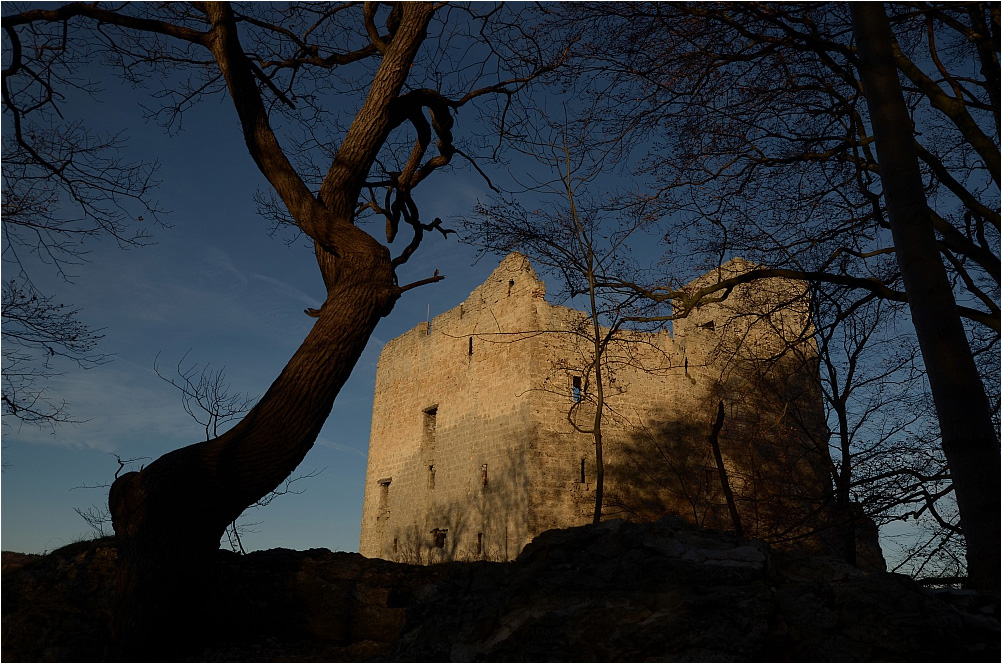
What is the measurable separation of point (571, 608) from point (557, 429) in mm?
10330

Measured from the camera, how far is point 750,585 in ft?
9.36

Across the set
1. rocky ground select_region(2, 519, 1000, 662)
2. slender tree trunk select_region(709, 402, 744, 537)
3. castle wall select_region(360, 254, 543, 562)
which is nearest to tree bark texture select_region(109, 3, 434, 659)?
rocky ground select_region(2, 519, 1000, 662)

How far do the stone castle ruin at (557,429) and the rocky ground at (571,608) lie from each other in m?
8.10

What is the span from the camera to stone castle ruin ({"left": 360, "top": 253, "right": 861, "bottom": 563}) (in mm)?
12727

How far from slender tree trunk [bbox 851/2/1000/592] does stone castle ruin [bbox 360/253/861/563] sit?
7715mm

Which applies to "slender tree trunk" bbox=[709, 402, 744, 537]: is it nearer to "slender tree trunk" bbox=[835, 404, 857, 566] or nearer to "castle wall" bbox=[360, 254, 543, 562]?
"slender tree trunk" bbox=[835, 404, 857, 566]

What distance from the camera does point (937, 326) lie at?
134 inches

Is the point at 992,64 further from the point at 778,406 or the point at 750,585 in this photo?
the point at 778,406

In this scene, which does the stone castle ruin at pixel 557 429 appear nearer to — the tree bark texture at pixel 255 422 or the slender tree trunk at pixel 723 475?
the slender tree trunk at pixel 723 475

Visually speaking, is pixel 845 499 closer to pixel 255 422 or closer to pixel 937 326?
pixel 937 326

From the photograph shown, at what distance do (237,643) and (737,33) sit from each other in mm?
5671

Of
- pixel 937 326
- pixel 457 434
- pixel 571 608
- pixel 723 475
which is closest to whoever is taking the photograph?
pixel 571 608

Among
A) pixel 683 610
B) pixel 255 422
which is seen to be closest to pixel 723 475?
pixel 683 610

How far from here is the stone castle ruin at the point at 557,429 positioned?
41.8ft
